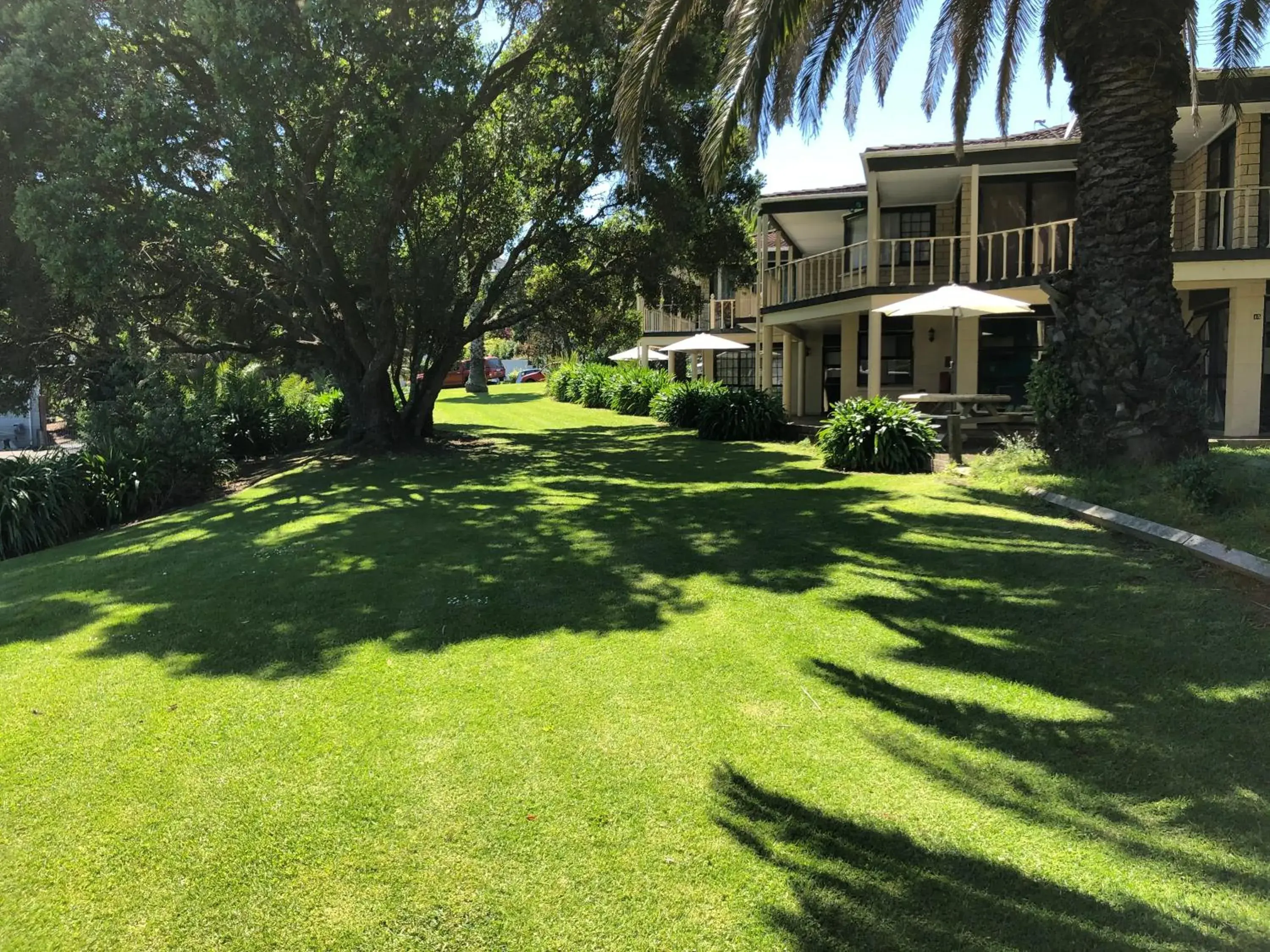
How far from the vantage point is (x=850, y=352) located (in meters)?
19.6

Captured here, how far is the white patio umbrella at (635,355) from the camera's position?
39000mm

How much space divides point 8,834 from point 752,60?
738 centimetres

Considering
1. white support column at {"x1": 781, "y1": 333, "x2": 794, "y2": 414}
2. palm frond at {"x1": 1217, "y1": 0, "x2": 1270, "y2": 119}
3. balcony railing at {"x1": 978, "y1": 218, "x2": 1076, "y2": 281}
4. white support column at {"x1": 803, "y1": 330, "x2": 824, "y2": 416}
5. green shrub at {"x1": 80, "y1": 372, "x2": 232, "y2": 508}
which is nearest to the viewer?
palm frond at {"x1": 1217, "y1": 0, "x2": 1270, "y2": 119}

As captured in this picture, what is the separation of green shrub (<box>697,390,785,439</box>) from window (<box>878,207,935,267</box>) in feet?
16.1

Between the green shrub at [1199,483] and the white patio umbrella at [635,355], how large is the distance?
30.6m

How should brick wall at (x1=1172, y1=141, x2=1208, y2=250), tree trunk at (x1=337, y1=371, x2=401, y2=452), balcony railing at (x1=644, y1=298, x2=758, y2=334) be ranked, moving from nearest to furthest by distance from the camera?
brick wall at (x1=1172, y1=141, x2=1208, y2=250) < tree trunk at (x1=337, y1=371, x2=401, y2=452) < balcony railing at (x1=644, y1=298, x2=758, y2=334)

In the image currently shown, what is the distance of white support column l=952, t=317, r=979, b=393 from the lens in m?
17.7

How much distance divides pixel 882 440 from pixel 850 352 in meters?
7.69

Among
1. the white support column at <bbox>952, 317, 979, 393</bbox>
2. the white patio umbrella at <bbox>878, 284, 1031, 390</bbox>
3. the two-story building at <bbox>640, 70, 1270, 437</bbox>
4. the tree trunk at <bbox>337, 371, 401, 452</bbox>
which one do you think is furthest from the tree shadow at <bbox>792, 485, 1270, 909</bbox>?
the tree trunk at <bbox>337, 371, 401, 452</bbox>

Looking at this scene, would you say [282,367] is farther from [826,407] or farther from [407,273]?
[826,407]

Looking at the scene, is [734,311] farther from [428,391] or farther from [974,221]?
[428,391]

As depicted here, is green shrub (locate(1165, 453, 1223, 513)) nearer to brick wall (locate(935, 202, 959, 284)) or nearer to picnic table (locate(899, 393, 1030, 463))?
picnic table (locate(899, 393, 1030, 463))

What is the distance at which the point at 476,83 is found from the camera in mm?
12938

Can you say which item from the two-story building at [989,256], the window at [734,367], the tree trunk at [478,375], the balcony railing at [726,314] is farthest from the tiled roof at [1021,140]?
the tree trunk at [478,375]
